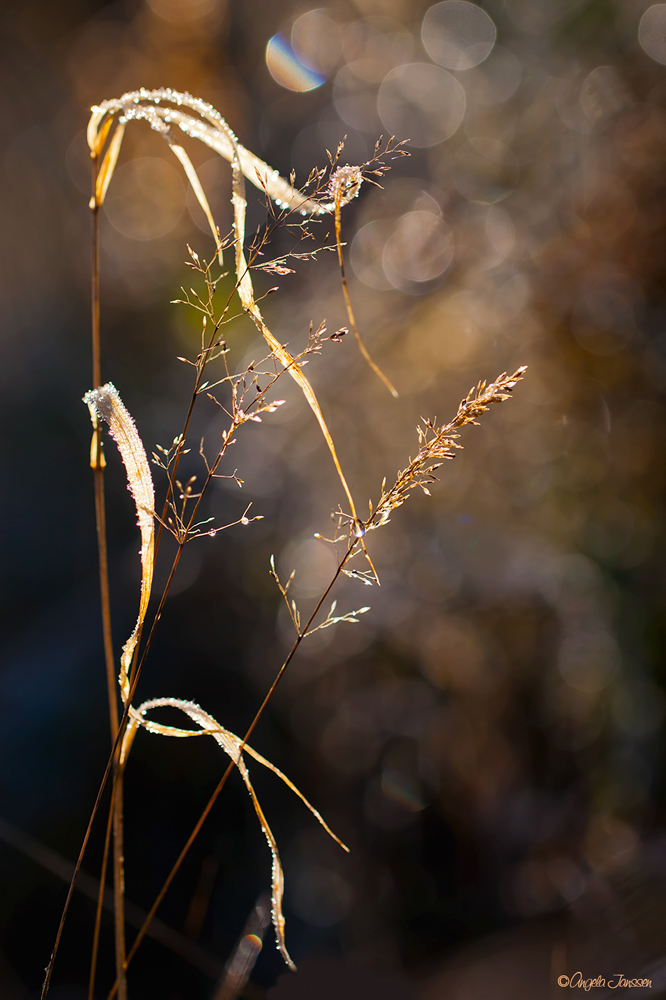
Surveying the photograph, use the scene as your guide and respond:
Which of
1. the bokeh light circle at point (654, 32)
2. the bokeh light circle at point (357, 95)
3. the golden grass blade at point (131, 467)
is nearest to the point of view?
the golden grass blade at point (131, 467)

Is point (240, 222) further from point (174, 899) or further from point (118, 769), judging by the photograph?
point (174, 899)

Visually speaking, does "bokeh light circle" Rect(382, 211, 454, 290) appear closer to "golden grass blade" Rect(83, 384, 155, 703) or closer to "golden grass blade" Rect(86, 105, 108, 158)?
"golden grass blade" Rect(86, 105, 108, 158)

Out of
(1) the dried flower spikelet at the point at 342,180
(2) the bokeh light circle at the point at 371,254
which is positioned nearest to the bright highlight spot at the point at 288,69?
(2) the bokeh light circle at the point at 371,254

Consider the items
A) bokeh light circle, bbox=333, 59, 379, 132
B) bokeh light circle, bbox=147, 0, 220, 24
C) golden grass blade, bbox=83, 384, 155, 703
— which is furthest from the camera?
bokeh light circle, bbox=147, 0, 220, 24

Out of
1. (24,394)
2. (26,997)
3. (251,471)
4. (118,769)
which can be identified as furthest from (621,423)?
(24,394)

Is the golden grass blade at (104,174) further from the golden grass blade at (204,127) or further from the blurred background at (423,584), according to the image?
the blurred background at (423,584)

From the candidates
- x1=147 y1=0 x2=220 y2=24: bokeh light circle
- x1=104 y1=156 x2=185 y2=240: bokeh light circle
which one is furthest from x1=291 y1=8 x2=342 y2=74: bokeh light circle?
x1=104 y1=156 x2=185 y2=240: bokeh light circle
